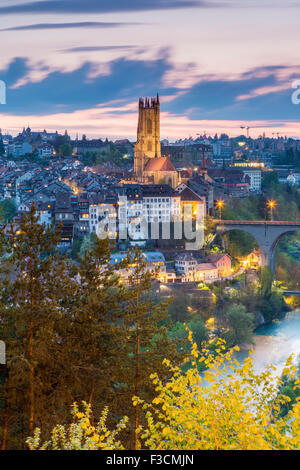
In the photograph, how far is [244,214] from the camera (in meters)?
21.5

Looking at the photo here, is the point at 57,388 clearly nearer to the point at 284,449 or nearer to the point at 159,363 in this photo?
the point at 159,363

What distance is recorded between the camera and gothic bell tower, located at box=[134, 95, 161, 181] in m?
26.2

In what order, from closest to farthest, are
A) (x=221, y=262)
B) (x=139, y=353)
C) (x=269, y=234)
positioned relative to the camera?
(x=139, y=353)
(x=221, y=262)
(x=269, y=234)

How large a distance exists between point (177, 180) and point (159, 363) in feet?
63.7

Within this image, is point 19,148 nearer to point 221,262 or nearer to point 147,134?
point 147,134

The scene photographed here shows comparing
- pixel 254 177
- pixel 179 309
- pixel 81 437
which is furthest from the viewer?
pixel 254 177

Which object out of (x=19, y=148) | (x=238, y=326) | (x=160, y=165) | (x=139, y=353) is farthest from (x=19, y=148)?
(x=139, y=353)

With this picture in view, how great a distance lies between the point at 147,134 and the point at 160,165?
11.1 feet

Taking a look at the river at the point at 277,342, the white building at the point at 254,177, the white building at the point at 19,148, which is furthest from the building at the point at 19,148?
the river at the point at 277,342

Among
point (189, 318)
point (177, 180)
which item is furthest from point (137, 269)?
point (177, 180)

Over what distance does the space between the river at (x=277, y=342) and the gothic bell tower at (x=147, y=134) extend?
1319cm

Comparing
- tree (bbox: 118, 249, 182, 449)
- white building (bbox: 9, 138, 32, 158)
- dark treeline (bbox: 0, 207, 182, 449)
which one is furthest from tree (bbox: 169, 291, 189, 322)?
white building (bbox: 9, 138, 32, 158)

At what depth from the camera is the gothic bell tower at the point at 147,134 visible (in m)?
26.2

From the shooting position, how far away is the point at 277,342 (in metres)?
12.2
